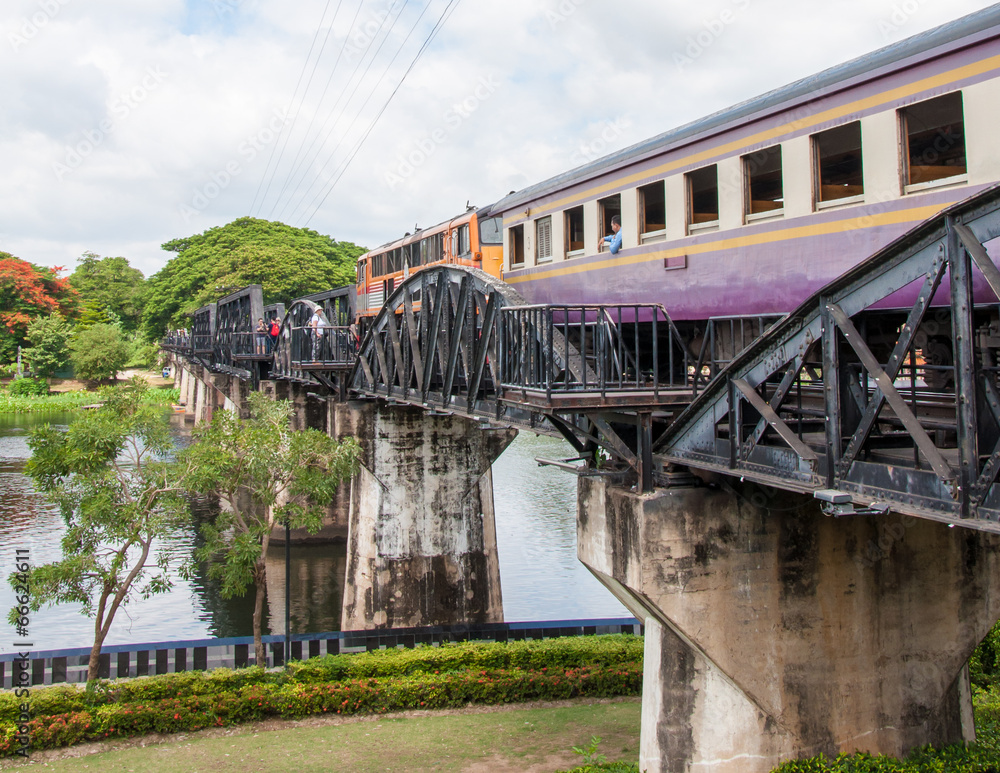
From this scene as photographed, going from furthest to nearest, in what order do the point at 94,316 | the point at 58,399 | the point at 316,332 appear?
the point at 94,316 < the point at 58,399 < the point at 316,332

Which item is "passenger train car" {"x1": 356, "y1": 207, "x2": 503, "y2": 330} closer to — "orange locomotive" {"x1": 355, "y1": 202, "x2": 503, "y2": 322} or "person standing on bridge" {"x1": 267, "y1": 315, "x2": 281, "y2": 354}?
"orange locomotive" {"x1": 355, "y1": 202, "x2": 503, "y2": 322}

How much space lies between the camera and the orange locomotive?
19688 mm

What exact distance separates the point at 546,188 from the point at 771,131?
5.13m

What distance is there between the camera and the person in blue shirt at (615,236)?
1194cm

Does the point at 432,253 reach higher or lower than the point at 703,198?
higher

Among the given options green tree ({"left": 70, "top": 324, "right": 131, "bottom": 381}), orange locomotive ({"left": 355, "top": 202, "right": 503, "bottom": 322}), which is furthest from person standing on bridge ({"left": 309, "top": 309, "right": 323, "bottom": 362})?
green tree ({"left": 70, "top": 324, "right": 131, "bottom": 381})

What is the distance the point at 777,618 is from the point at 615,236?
5.10 metres

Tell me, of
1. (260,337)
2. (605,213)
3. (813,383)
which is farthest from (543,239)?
(260,337)

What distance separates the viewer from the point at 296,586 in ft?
95.8

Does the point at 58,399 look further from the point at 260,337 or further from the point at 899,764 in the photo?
the point at 899,764

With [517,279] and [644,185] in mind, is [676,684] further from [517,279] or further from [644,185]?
[517,279]

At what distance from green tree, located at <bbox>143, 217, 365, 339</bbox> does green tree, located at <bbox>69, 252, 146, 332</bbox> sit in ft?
44.9

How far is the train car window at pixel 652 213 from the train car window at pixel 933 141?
11.2 feet

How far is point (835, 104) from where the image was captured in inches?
339
